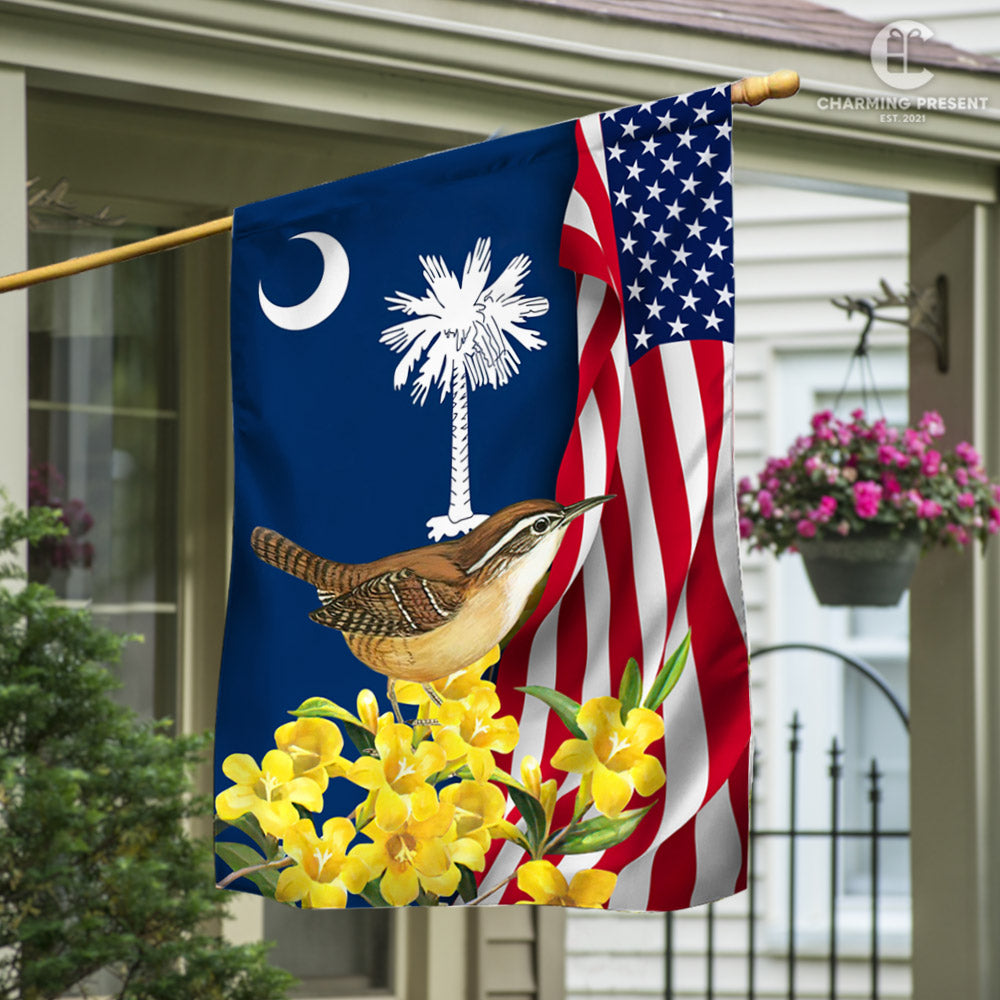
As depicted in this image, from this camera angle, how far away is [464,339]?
2.08 meters

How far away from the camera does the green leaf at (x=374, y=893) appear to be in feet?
6.85

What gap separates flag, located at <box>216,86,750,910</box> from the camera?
198cm

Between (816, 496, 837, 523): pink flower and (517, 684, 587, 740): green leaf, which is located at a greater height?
(816, 496, 837, 523): pink flower

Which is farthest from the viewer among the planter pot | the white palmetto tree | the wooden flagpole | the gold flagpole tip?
the planter pot

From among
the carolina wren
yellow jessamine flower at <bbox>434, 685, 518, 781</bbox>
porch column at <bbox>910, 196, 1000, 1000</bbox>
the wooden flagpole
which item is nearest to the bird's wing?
the carolina wren

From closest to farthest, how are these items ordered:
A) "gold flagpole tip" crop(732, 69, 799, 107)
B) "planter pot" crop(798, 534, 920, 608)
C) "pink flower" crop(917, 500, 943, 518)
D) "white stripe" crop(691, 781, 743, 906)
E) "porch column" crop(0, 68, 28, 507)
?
1. "gold flagpole tip" crop(732, 69, 799, 107)
2. "white stripe" crop(691, 781, 743, 906)
3. "porch column" crop(0, 68, 28, 507)
4. "pink flower" crop(917, 500, 943, 518)
5. "planter pot" crop(798, 534, 920, 608)

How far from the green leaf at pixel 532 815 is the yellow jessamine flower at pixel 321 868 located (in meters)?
0.26

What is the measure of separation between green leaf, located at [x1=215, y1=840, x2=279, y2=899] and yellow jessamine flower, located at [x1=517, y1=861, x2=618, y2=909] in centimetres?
40

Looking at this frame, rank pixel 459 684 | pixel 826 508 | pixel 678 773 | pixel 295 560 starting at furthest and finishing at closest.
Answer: pixel 826 508
pixel 295 560
pixel 459 684
pixel 678 773

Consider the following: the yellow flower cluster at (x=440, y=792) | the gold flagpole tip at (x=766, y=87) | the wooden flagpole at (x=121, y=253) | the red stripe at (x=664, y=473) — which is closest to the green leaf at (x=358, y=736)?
the yellow flower cluster at (x=440, y=792)

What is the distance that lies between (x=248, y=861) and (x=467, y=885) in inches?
13.8

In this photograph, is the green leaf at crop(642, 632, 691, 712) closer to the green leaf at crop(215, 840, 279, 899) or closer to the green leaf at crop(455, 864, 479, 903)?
the green leaf at crop(455, 864, 479, 903)

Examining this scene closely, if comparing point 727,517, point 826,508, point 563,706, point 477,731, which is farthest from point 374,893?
point 826,508

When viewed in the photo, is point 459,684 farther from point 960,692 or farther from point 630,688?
point 960,692
